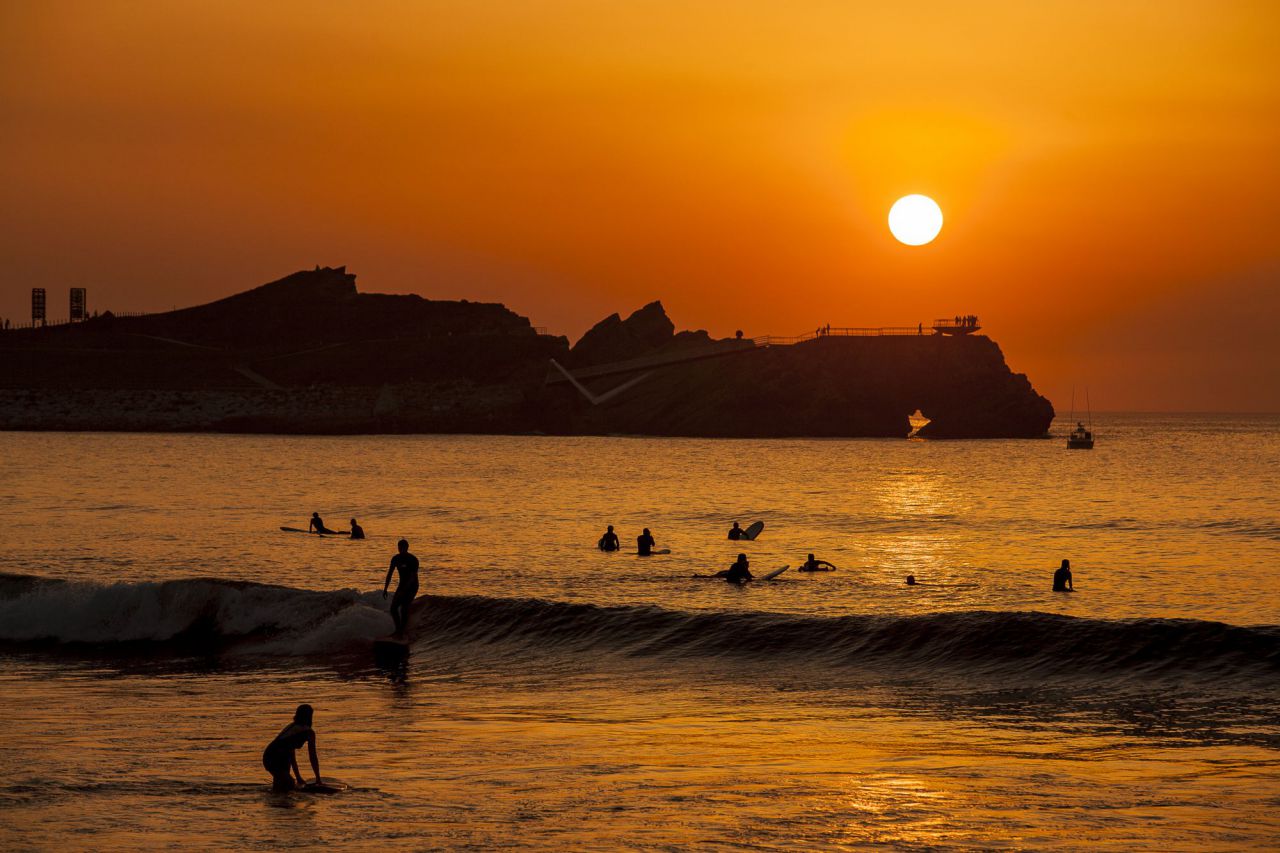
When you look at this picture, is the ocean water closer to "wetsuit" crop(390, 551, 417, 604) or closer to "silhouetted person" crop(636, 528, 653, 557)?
"silhouetted person" crop(636, 528, 653, 557)

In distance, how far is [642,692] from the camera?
83.9 feet

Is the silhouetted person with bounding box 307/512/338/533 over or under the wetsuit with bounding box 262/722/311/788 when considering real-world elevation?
over

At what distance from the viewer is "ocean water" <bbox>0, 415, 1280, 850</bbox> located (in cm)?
1617

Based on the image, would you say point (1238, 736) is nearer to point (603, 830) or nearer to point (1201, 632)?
point (1201, 632)

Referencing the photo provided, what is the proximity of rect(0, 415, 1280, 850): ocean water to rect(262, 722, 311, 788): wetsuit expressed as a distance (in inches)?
17.3

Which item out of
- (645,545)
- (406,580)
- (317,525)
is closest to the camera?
(406,580)

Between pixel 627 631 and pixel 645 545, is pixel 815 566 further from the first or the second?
pixel 627 631

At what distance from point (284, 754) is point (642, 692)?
30.8 feet

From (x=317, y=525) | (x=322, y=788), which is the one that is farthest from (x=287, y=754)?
(x=317, y=525)

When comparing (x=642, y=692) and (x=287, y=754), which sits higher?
(x=287, y=754)

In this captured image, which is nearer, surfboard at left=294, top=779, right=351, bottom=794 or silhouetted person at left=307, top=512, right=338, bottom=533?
surfboard at left=294, top=779, right=351, bottom=794

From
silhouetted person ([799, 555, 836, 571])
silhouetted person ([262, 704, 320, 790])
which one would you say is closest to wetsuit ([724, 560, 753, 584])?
silhouetted person ([799, 555, 836, 571])

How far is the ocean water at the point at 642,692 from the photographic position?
16.2 m

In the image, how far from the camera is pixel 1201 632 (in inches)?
1123
